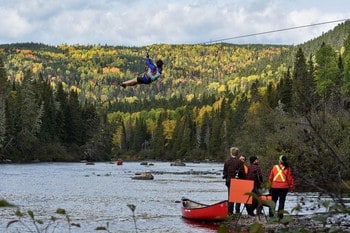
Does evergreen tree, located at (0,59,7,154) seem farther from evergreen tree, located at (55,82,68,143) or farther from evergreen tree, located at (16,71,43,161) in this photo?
evergreen tree, located at (55,82,68,143)

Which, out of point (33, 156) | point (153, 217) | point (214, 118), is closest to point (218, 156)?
point (214, 118)

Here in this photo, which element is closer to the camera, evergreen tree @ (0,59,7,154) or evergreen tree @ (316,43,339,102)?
evergreen tree @ (316,43,339,102)

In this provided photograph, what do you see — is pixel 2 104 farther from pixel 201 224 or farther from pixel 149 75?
pixel 149 75

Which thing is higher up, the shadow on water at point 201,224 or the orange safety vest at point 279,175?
the orange safety vest at point 279,175

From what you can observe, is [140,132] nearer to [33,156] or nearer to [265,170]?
[33,156]

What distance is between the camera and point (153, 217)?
85.1ft

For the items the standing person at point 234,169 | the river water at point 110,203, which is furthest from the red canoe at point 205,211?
the standing person at point 234,169

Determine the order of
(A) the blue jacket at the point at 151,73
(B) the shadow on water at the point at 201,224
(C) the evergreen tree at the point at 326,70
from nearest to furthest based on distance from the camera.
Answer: (A) the blue jacket at the point at 151,73 < (B) the shadow on water at the point at 201,224 < (C) the evergreen tree at the point at 326,70

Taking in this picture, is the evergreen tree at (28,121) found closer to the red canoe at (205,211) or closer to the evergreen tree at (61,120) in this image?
the evergreen tree at (61,120)

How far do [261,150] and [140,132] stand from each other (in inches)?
5173

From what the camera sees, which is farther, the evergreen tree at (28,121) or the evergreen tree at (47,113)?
the evergreen tree at (47,113)

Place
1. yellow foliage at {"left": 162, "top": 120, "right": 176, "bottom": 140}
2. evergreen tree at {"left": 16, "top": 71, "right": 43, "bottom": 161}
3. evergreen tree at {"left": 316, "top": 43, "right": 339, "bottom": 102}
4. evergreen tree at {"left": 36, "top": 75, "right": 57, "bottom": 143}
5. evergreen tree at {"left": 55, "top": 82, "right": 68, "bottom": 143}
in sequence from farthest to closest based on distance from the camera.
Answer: yellow foliage at {"left": 162, "top": 120, "right": 176, "bottom": 140} → evergreen tree at {"left": 55, "top": 82, "right": 68, "bottom": 143} → evergreen tree at {"left": 36, "top": 75, "right": 57, "bottom": 143} → evergreen tree at {"left": 16, "top": 71, "right": 43, "bottom": 161} → evergreen tree at {"left": 316, "top": 43, "right": 339, "bottom": 102}

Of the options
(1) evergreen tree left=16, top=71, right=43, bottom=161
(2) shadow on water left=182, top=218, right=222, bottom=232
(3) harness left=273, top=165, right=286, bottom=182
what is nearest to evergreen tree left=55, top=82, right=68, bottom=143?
(1) evergreen tree left=16, top=71, right=43, bottom=161

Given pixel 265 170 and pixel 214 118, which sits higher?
pixel 214 118
